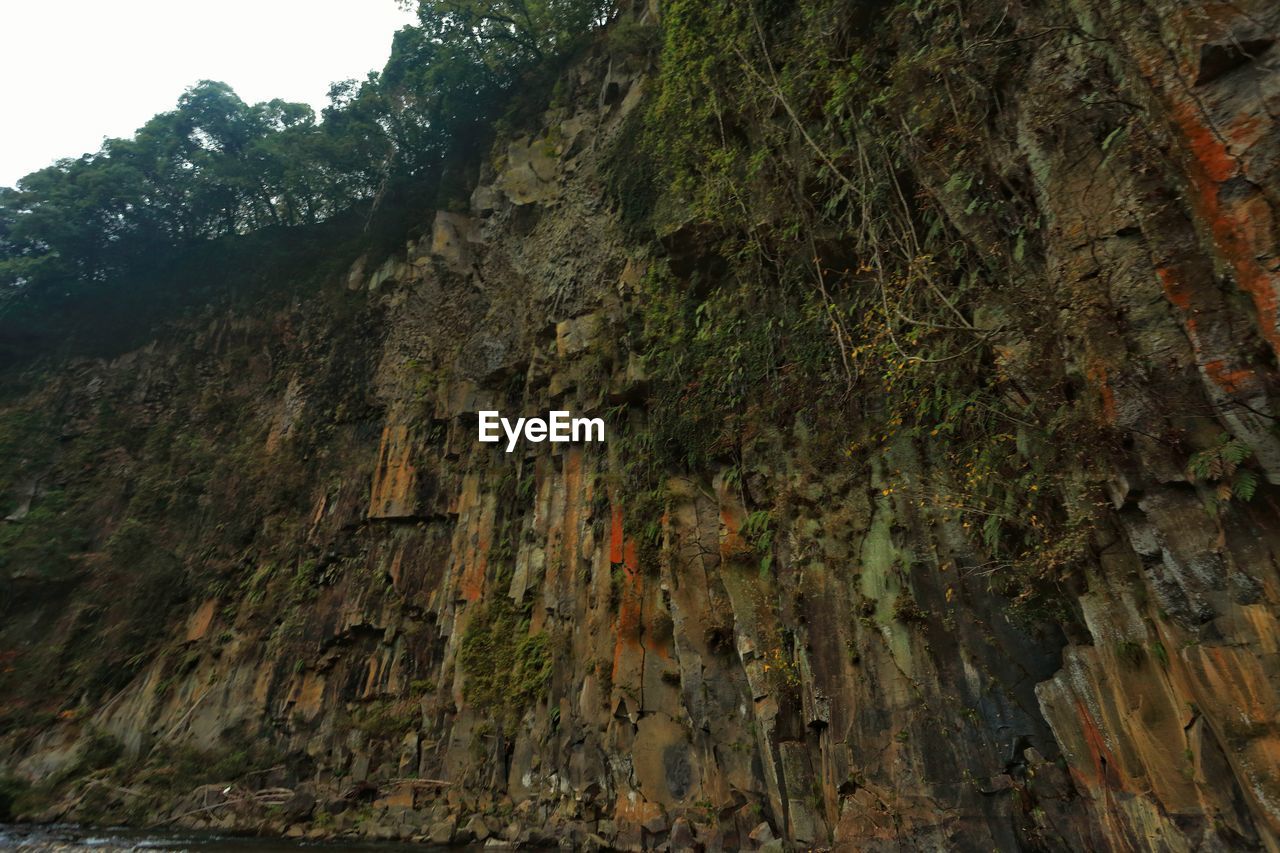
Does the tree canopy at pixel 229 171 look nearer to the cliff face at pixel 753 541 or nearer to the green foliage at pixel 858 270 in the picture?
the cliff face at pixel 753 541

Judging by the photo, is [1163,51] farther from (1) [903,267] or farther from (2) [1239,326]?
(1) [903,267]

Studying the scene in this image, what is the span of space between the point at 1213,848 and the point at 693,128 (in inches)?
494

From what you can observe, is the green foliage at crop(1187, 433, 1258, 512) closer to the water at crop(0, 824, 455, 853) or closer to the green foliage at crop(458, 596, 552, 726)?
the green foliage at crop(458, 596, 552, 726)

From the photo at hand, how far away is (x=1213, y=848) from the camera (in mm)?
4949

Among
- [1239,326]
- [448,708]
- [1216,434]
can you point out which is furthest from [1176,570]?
[448,708]

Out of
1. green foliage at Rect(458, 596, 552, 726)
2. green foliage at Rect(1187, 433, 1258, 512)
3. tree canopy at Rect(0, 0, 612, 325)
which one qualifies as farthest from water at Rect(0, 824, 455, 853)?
tree canopy at Rect(0, 0, 612, 325)

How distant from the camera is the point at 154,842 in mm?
13953
